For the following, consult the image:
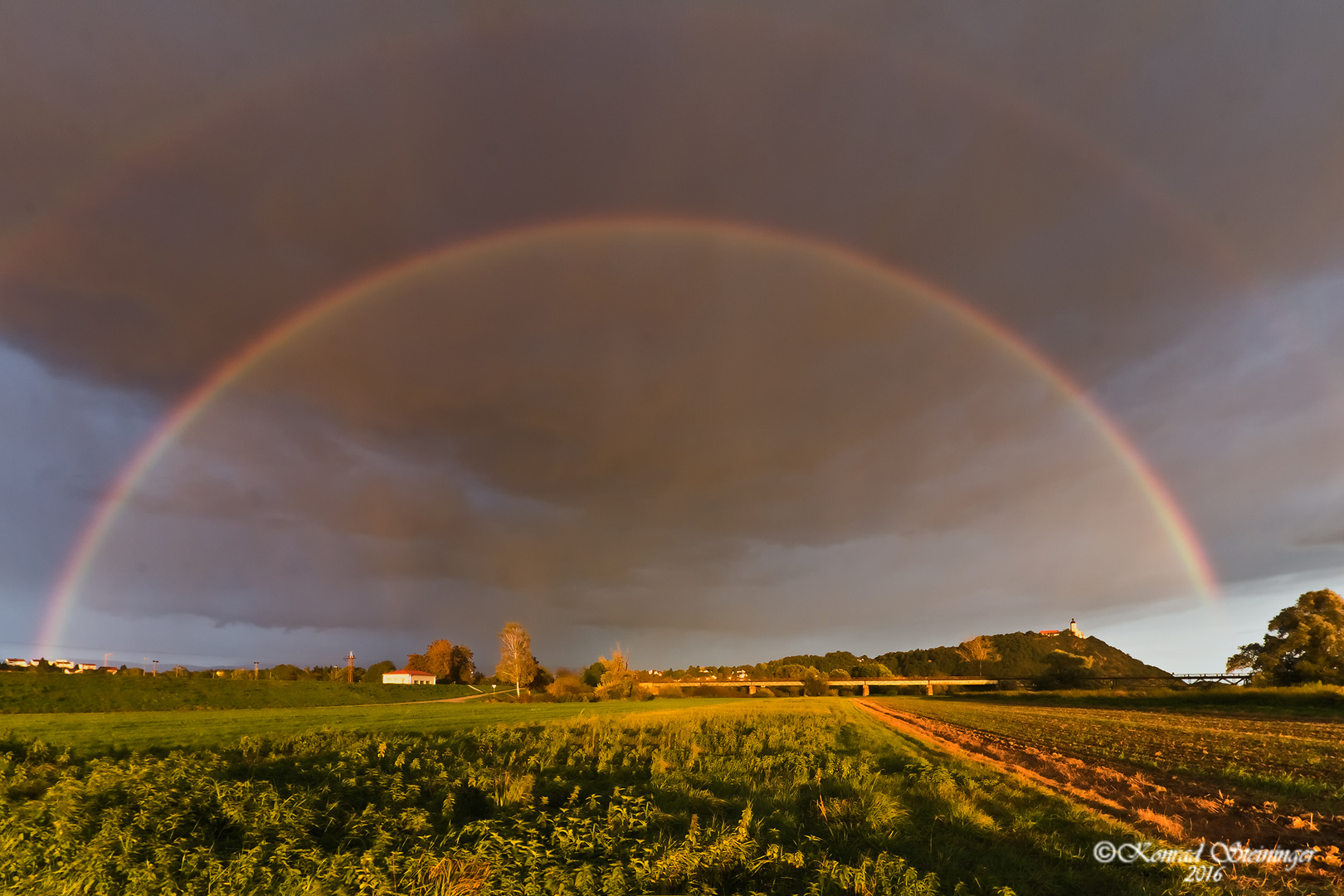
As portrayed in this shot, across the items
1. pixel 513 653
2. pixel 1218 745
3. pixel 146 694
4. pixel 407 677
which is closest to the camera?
pixel 1218 745

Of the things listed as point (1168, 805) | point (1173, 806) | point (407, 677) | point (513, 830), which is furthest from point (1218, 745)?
point (407, 677)

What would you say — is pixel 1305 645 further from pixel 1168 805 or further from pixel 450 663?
pixel 450 663

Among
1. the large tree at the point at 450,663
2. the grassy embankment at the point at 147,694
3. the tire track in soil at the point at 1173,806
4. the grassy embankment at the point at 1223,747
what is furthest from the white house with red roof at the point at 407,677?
the tire track in soil at the point at 1173,806

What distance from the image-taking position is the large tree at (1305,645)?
8644 cm

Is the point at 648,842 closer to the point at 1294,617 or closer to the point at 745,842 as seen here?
the point at 745,842

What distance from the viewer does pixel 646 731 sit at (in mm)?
34094

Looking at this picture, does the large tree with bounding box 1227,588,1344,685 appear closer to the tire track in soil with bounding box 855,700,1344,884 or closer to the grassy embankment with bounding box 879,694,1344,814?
the grassy embankment with bounding box 879,694,1344,814

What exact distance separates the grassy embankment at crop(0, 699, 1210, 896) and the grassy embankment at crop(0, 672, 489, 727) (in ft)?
180

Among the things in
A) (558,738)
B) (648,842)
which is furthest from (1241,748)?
(648,842)

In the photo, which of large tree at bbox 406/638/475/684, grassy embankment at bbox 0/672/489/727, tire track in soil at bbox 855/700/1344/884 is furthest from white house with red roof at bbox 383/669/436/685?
tire track in soil at bbox 855/700/1344/884

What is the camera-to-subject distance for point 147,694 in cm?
6619

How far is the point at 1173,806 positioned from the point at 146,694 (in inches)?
3288

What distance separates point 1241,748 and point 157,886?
1636 inches

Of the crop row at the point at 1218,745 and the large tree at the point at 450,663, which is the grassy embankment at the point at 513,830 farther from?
the large tree at the point at 450,663
